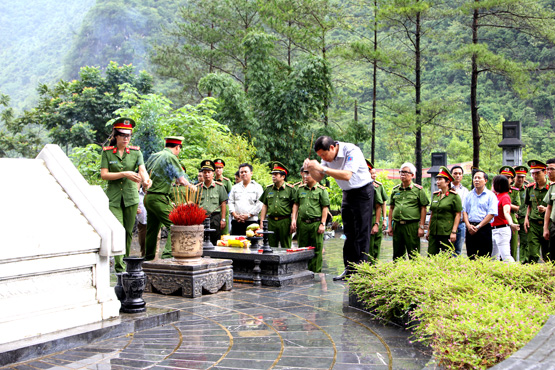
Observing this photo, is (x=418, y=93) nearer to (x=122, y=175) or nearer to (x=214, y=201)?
(x=214, y=201)

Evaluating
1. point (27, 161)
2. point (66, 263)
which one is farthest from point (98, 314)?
point (27, 161)

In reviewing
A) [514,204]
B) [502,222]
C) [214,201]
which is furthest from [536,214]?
[214,201]

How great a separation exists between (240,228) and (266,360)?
5928 millimetres

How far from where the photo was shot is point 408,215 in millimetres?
7984

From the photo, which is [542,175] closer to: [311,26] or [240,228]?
[240,228]

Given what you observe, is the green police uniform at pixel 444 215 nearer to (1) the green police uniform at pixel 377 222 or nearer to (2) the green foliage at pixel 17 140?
(1) the green police uniform at pixel 377 222

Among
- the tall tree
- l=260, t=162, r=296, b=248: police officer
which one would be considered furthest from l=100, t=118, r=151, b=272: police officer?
the tall tree

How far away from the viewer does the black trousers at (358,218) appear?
627 cm

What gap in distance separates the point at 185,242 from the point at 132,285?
1.47 meters

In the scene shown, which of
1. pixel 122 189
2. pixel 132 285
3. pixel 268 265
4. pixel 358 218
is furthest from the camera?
pixel 268 265

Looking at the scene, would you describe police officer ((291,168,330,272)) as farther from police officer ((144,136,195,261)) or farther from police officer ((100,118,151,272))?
police officer ((100,118,151,272))

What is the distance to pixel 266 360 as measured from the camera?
3.91 metres

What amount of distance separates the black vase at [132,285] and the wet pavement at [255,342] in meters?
0.32

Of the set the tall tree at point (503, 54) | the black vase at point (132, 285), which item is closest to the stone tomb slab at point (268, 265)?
the black vase at point (132, 285)
